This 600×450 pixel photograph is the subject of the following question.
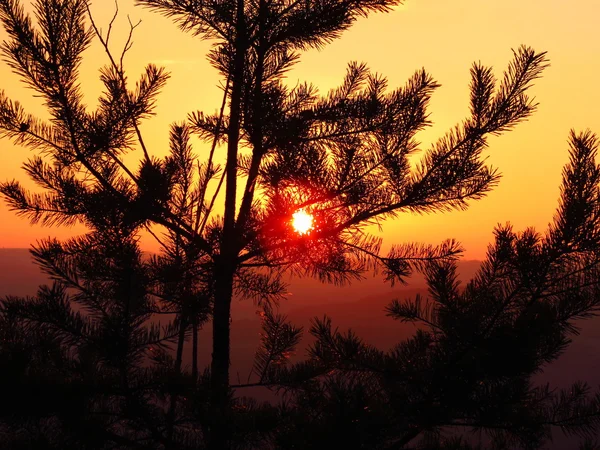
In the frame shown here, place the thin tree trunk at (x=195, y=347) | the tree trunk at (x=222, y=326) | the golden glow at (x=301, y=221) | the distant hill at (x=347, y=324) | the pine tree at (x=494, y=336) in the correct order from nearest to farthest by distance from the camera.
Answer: the pine tree at (x=494, y=336) → the thin tree trunk at (x=195, y=347) → the tree trunk at (x=222, y=326) → the golden glow at (x=301, y=221) → the distant hill at (x=347, y=324)

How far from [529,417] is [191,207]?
2.67 meters

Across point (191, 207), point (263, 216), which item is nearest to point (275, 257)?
point (263, 216)

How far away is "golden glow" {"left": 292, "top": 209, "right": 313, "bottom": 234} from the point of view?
13.1ft

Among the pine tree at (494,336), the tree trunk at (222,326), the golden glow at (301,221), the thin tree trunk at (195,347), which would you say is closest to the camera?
the pine tree at (494,336)

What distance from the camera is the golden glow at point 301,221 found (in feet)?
13.1

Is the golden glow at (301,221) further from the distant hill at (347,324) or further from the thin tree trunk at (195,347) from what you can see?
the distant hill at (347,324)

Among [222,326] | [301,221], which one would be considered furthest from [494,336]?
[222,326]

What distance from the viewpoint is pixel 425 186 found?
4.10 metres

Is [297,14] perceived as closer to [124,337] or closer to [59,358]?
[124,337]

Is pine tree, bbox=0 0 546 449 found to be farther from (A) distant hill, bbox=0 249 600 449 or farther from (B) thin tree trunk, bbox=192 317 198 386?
(A) distant hill, bbox=0 249 600 449

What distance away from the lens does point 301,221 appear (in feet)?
13.2

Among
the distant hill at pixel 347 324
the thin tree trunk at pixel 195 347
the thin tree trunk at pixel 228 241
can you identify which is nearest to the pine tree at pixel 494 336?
the thin tree trunk at pixel 195 347

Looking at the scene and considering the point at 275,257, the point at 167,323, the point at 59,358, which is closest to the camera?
the point at 167,323

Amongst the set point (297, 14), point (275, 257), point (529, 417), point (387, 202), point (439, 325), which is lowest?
point (529, 417)
